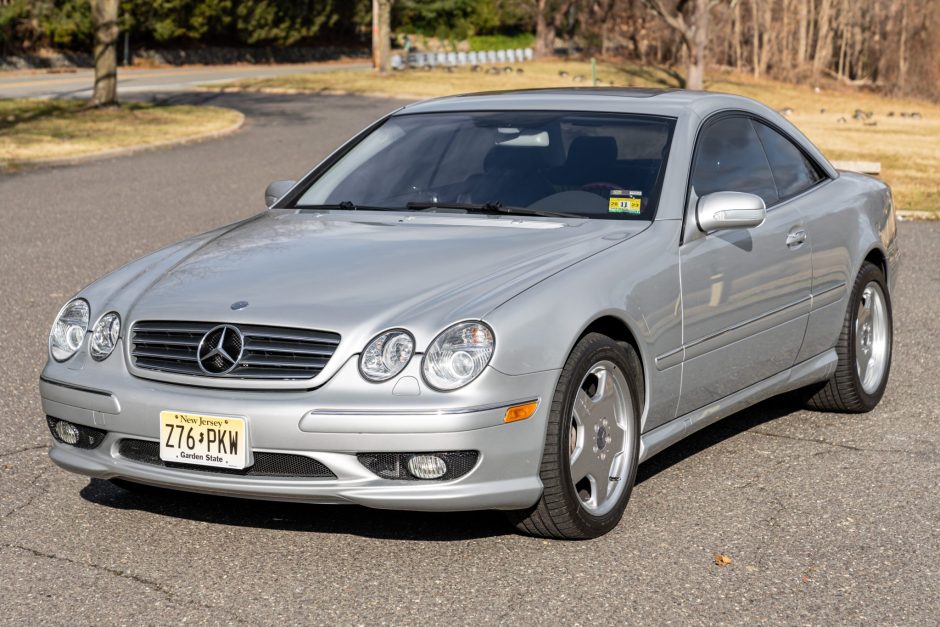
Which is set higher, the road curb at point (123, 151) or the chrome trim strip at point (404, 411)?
the chrome trim strip at point (404, 411)

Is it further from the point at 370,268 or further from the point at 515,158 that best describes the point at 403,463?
the point at 515,158

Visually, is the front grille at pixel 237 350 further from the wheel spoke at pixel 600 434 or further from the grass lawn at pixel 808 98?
the grass lawn at pixel 808 98

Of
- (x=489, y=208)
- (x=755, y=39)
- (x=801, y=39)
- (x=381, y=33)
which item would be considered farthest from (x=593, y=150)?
(x=801, y=39)

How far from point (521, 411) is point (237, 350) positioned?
95cm

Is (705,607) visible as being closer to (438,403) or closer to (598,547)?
(598,547)

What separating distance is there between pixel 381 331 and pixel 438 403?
0.31 meters

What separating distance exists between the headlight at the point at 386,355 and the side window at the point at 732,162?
5.79 feet

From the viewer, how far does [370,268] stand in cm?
479

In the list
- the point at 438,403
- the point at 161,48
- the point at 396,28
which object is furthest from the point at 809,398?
the point at 396,28

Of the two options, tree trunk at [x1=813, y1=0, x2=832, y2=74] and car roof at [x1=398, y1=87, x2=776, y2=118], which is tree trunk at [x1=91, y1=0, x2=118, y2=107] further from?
tree trunk at [x1=813, y1=0, x2=832, y2=74]

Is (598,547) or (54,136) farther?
(54,136)

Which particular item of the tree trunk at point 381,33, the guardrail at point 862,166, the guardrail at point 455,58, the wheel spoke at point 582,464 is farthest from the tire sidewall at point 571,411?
the guardrail at point 455,58

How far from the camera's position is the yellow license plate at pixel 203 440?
4.34 m

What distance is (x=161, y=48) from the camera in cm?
5978
